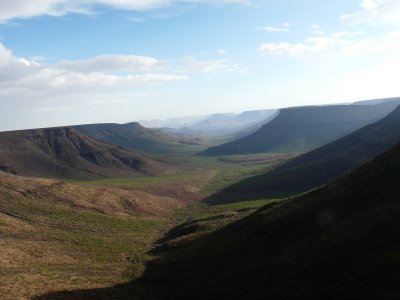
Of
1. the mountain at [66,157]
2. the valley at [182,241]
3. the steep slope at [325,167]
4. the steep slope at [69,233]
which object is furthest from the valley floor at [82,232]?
the mountain at [66,157]

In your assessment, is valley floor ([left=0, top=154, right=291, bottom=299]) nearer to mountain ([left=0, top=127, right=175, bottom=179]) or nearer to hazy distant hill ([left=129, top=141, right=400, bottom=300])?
hazy distant hill ([left=129, top=141, right=400, bottom=300])

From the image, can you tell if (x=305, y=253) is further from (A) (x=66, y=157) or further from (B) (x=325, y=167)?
(A) (x=66, y=157)

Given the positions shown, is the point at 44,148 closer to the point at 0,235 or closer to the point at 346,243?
the point at 0,235

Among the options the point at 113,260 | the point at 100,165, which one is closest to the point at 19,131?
the point at 100,165

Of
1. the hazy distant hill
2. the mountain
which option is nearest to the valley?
the hazy distant hill

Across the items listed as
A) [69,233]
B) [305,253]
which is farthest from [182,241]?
[305,253]

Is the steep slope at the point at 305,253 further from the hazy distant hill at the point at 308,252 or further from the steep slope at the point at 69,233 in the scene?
the steep slope at the point at 69,233
